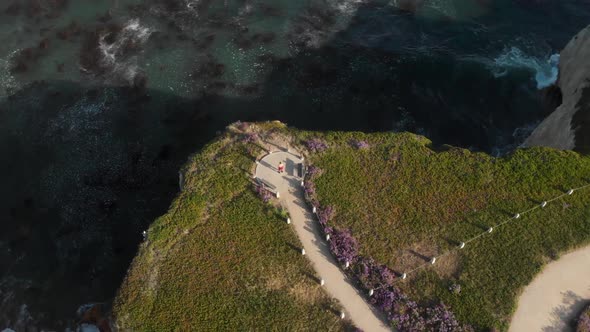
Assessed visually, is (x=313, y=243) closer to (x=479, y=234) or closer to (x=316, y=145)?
(x=316, y=145)

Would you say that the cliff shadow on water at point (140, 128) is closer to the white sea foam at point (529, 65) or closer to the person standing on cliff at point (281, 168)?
the white sea foam at point (529, 65)

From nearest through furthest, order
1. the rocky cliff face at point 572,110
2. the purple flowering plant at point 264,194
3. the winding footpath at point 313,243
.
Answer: the winding footpath at point 313,243
the purple flowering plant at point 264,194
the rocky cliff face at point 572,110

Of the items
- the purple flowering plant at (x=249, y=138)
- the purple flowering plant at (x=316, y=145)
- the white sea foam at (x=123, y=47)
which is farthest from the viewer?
the white sea foam at (x=123, y=47)

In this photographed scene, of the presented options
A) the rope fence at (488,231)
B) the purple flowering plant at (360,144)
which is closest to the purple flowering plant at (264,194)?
the purple flowering plant at (360,144)

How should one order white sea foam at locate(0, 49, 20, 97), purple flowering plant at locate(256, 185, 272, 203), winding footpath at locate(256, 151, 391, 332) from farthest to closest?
white sea foam at locate(0, 49, 20, 97) < purple flowering plant at locate(256, 185, 272, 203) < winding footpath at locate(256, 151, 391, 332)

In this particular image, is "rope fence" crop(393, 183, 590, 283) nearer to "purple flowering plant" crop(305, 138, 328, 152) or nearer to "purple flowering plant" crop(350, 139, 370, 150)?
"purple flowering plant" crop(350, 139, 370, 150)

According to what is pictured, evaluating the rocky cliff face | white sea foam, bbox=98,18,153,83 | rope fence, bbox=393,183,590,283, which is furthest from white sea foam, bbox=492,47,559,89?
white sea foam, bbox=98,18,153,83

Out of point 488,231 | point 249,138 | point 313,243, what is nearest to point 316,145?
point 249,138
